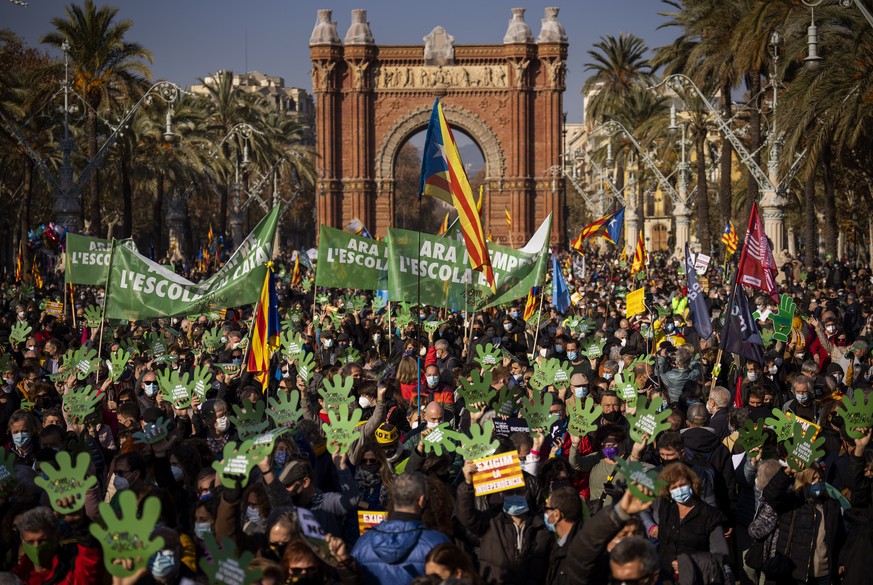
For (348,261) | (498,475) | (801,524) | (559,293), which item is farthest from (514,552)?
(559,293)

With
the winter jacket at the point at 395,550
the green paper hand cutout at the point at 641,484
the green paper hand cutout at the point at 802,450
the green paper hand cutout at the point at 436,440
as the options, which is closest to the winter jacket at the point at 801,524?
the green paper hand cutout at the point at 802,450

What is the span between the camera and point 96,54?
113 ft

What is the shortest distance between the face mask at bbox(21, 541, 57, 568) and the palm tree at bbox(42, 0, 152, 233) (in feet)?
94.8

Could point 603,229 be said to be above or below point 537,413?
above

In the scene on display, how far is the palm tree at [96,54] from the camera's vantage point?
3391 centimetres

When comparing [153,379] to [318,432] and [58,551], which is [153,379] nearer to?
[318,432]

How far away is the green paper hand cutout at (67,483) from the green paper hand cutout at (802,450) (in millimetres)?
4213

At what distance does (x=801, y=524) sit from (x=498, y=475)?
2.07 metres

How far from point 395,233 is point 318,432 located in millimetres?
5612

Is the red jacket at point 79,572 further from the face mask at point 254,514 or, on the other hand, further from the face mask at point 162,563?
the face mask at point 254,514

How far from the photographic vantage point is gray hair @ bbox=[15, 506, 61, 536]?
5.81 m

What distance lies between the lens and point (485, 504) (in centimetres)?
737

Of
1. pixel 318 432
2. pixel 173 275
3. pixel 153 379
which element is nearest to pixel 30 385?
pixel 153 379

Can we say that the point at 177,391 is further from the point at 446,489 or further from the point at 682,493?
the point at 682,493
